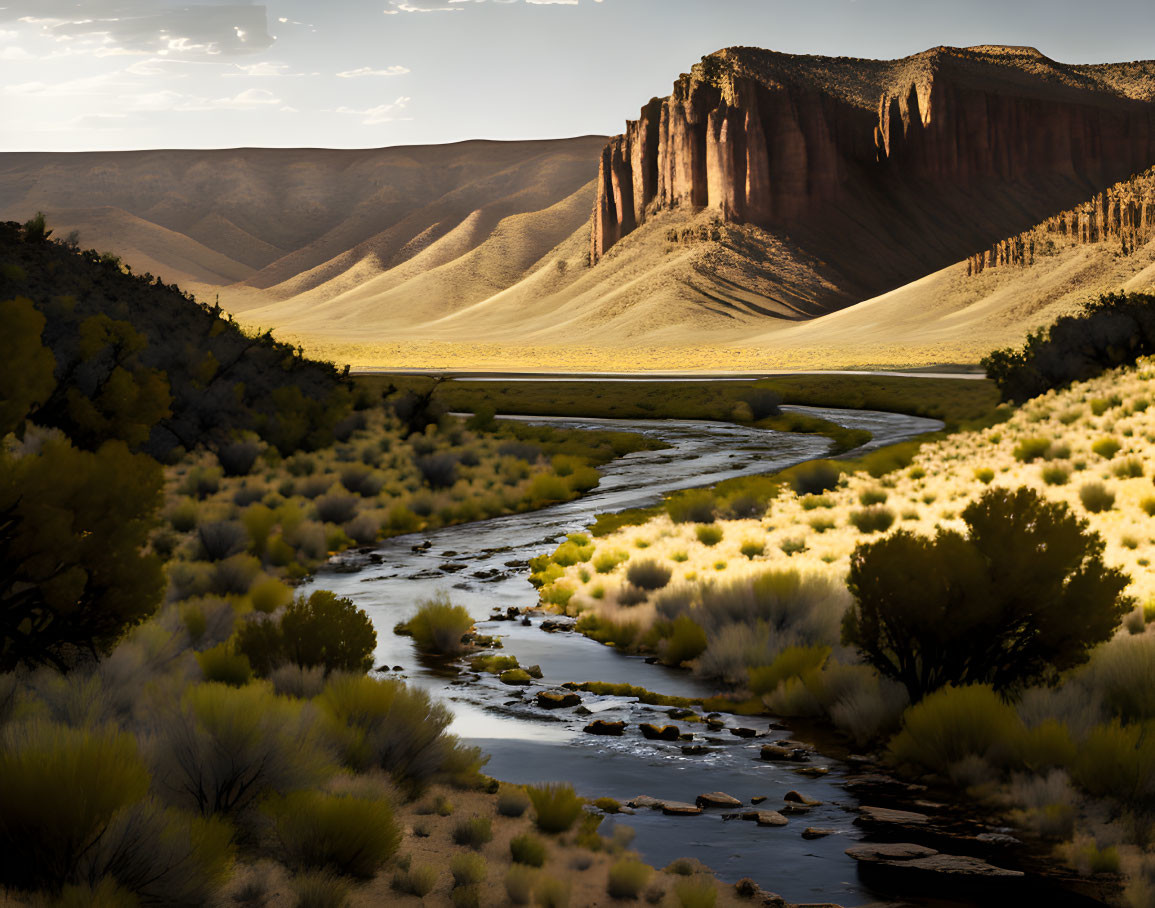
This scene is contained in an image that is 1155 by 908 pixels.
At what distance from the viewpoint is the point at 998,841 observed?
25.0ft

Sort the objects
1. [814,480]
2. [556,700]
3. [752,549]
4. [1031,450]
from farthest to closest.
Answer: [814,480], [1031,450], [752,549], [556,700]

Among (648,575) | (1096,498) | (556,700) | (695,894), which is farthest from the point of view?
(1096,498)

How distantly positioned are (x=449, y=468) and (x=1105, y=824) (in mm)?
23470

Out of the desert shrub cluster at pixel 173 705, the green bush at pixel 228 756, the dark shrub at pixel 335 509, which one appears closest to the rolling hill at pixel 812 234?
the dark shrub at pixel 335 509

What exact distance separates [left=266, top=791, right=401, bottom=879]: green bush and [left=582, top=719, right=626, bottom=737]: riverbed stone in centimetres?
376

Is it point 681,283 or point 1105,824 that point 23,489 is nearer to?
point 1105,824

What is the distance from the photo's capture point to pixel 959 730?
349 inches

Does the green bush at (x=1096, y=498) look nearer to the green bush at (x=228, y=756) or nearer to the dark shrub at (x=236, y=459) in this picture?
the green bush at (x=228, y=756)

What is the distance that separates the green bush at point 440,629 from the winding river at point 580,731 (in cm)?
28

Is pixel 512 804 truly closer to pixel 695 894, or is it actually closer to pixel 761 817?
pixel 761 817

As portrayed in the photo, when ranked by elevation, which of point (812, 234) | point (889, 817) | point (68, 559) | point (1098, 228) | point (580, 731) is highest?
point (812, 234)

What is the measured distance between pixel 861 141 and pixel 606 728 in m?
166

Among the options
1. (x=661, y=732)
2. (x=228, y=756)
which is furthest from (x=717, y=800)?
(x=228, y=756)

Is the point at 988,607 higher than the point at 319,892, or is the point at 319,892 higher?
the point at 988,607
